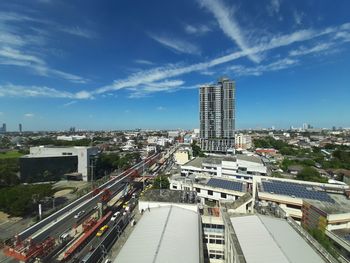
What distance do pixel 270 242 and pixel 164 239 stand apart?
5354 mm

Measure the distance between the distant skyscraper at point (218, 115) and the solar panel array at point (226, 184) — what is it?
4222 cm

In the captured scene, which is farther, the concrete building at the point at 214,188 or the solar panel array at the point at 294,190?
the concrete building at the point at 214,188

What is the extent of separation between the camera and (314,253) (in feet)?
32.8

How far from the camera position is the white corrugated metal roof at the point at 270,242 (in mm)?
9398

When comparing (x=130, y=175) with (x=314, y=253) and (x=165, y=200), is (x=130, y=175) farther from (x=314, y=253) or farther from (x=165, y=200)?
(x=314, y=253)

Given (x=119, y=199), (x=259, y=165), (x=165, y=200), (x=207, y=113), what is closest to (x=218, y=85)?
(x=207, y=113)

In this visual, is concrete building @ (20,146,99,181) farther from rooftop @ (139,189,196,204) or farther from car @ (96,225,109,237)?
rooftop @ (139,189,196,204)

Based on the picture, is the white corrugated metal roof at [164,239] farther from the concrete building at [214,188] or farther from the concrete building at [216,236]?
the concrete building at [214,188]

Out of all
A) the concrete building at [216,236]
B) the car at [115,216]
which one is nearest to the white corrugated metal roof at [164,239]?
the concrete building at [216,236]

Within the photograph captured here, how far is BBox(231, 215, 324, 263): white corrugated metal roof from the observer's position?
30.8 ft

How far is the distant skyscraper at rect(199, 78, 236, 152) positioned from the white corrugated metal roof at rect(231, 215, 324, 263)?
2152 inches

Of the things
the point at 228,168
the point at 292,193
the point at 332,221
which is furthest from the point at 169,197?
the point at 228,168

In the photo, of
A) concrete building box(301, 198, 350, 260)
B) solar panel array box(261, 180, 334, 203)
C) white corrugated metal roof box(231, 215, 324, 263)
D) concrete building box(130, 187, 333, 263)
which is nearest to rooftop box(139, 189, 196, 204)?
concrete building box(130, 187, 333, 263)

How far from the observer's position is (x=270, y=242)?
10.4 metres
